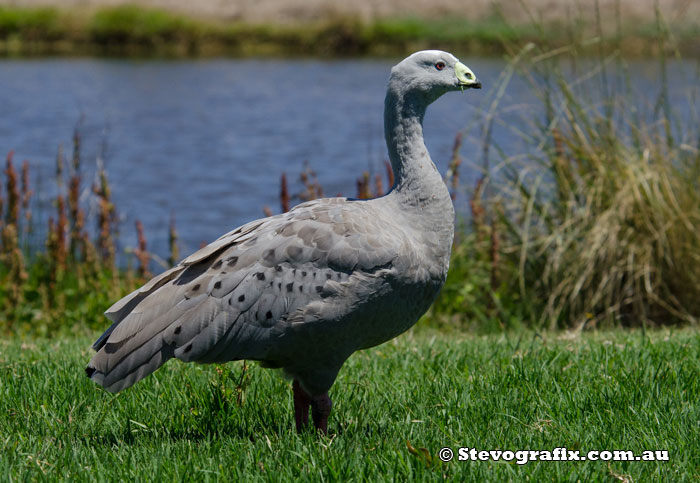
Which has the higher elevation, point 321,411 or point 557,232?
point 557,232

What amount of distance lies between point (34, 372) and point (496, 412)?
2.61m

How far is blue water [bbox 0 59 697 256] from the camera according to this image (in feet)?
42.2

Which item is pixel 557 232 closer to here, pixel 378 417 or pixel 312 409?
pixel 378 417

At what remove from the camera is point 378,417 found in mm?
4316

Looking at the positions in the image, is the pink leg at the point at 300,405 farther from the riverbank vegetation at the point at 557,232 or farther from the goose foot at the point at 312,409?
the riverbank vegetation at the point at 557,232

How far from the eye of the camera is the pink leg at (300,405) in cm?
421

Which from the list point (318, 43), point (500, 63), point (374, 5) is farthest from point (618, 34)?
point (374, 5)

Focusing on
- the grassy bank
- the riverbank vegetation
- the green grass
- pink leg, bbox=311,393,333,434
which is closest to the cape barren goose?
pink leg, bbox=311,393,333,434

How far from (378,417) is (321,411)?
341 mm

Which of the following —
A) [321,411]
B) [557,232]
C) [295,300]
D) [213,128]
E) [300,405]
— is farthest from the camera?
[213,128]

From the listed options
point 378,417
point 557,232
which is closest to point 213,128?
point 557,232

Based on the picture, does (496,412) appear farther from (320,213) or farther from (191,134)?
(191,134)

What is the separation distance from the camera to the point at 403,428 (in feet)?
13.5

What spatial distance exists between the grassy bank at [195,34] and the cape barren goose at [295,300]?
3025 cm
